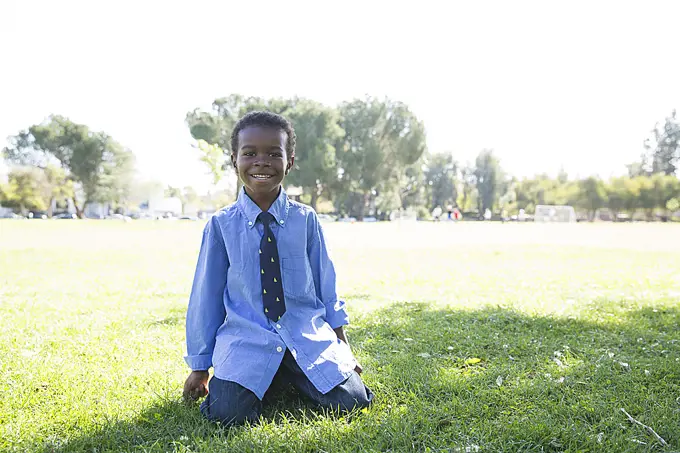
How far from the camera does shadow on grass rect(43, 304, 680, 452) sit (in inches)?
104

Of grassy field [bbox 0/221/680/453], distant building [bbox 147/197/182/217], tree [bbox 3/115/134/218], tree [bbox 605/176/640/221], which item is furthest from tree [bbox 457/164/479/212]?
grassy field [bbox 0/221/680/453]

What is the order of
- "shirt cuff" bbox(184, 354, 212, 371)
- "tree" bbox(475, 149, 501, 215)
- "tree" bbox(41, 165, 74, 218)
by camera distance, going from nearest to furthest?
"shirt cuff" bbox(184, 354, 212, 371)
"tree" bbox(41, 165, 74, 218)
"tree" bbox(475, 149, 501, 215)

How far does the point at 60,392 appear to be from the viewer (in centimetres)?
338

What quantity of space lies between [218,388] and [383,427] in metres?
0.94

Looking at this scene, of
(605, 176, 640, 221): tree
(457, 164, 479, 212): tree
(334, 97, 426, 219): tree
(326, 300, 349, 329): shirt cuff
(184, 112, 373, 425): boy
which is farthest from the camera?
(457, 164, 479, 212): tree

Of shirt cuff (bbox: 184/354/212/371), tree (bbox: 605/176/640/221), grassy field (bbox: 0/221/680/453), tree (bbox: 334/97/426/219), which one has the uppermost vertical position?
tree (bbox: 334/97/426/219)

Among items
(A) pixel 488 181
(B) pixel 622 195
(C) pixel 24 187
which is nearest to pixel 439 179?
(A) pixel 488 181

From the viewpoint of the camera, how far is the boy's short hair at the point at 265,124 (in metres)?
3.14

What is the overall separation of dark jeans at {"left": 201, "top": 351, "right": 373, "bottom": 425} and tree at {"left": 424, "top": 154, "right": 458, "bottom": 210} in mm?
82659

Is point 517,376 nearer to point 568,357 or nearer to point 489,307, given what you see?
point 568,357

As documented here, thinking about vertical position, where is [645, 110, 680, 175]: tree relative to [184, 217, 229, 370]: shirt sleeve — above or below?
above

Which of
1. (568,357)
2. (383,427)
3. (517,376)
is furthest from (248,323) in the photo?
(568,357)

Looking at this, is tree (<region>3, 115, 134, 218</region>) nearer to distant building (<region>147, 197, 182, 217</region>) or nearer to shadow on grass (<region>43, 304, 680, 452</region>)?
distant building (<region>147, 197, 182, 217</region>)

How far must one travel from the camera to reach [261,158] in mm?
3100
